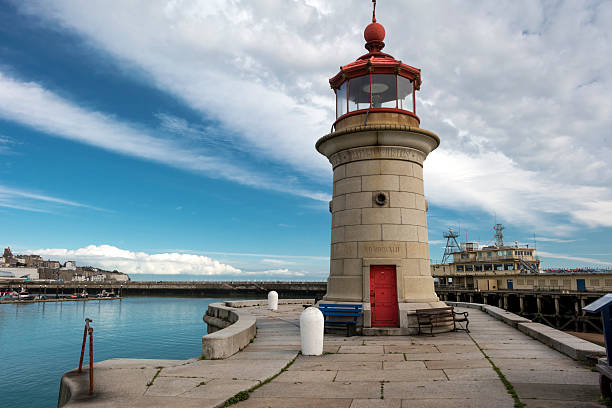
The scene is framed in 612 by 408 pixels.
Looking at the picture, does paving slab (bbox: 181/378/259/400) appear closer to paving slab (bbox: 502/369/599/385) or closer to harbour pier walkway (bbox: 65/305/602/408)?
harbour pier walkway (bbox: 65/305/602/408)

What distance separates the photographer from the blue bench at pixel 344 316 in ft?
45.5

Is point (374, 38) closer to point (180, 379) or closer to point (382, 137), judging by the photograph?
point (382, 137)

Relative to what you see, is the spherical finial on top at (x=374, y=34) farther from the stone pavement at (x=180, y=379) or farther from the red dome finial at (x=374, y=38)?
the stone pavement at (x=180, y=379)

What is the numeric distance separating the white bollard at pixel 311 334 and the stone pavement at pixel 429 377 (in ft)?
0.80

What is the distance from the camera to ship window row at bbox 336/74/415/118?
15.6 m

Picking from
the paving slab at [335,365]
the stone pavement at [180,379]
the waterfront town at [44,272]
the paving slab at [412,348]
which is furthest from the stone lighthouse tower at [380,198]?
the waterfront town at [44,272]

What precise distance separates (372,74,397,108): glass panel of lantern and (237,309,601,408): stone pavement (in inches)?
342

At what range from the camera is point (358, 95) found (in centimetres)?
1614

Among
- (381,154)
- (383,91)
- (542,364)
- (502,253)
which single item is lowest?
(542,364)

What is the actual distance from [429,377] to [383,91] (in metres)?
11.0

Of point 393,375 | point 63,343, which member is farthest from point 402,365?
point 63,343

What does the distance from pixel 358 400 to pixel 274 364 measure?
310 centimetres

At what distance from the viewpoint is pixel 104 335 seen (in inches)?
1692

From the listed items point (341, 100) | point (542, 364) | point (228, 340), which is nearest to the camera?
point (542, 364)
